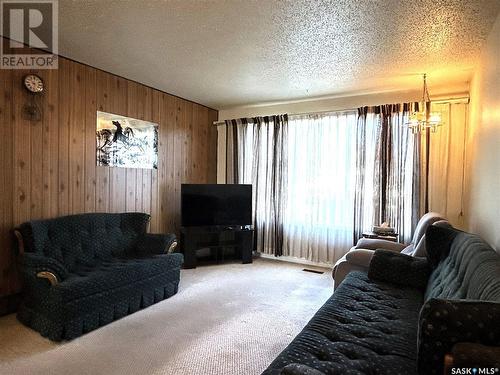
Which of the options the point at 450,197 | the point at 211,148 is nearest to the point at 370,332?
the point at 450,197

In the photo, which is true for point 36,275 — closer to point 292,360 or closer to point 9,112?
point 9,112

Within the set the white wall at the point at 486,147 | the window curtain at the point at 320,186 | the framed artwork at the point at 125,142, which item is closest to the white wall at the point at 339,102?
the window curtain at the point at 320,186

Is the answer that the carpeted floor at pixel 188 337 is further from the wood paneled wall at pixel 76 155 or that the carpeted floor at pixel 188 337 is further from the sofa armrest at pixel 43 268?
the wood paneled wall at pixel 76 155

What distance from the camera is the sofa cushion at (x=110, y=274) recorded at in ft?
7.98

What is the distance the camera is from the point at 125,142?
13.3 feet

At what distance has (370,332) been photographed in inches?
64.5

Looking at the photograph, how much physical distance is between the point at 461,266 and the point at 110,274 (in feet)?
8.81

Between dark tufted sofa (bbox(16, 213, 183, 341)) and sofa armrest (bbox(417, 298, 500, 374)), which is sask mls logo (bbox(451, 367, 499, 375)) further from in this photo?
dark tufted sofa (bbox(16, 213, 183, 341))

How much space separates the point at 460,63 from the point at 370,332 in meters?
3.04

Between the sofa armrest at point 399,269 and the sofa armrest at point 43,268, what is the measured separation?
102 inches

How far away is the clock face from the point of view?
302 centimetres

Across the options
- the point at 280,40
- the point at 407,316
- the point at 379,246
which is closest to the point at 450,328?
the point at 407,316

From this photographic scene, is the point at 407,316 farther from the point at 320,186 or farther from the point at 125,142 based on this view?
the point at 125,142
